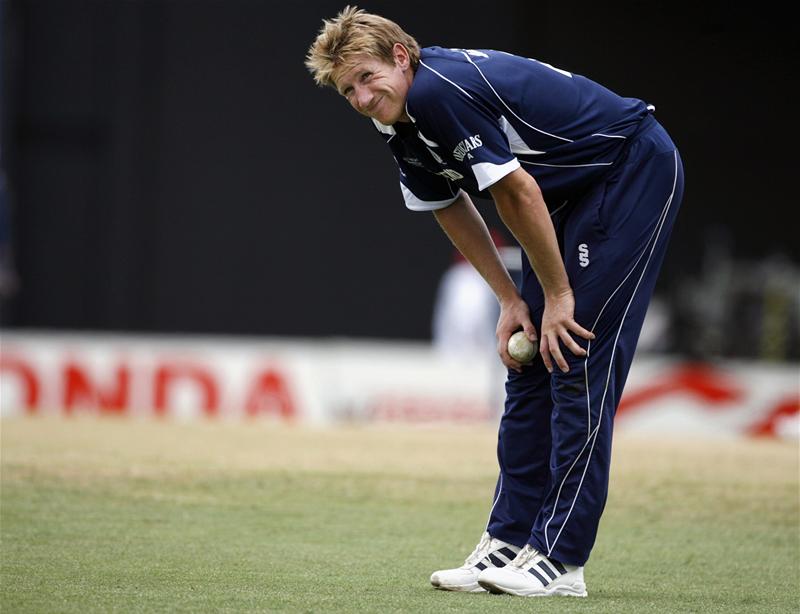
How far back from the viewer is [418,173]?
3951 mm

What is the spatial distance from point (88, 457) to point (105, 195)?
825 centimetres

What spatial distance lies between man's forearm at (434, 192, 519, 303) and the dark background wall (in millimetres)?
10155

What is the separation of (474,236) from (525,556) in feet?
3.17

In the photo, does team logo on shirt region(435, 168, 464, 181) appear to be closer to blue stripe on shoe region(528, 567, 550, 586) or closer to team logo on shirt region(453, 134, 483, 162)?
team logo on shirt region(453, 134, 483, 162)

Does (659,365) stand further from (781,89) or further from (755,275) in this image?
(781,89)

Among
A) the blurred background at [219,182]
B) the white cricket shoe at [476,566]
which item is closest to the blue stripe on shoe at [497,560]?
the white cricket shoe at [476,566]

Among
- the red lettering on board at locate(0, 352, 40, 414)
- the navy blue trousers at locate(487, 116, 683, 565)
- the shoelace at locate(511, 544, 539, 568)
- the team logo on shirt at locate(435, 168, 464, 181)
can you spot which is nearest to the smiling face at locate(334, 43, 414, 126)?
the team logo on shirt at locate(435, 168, 464, 181)

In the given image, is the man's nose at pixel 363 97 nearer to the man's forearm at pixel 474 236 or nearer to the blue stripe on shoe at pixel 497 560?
the man's forearm at pixel 474 236

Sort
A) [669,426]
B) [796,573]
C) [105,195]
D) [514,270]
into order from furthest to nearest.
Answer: [105,195], [669,426], [514,270], [796,573]

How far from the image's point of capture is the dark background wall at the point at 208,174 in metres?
14.6

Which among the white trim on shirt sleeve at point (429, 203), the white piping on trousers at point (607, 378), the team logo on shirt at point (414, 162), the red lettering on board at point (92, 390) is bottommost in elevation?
the red lettering on board at point (92, 390)

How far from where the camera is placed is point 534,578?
372 centimetres

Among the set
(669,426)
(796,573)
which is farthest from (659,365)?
(796,573)

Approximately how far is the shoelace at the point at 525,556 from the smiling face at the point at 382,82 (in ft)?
4.04
